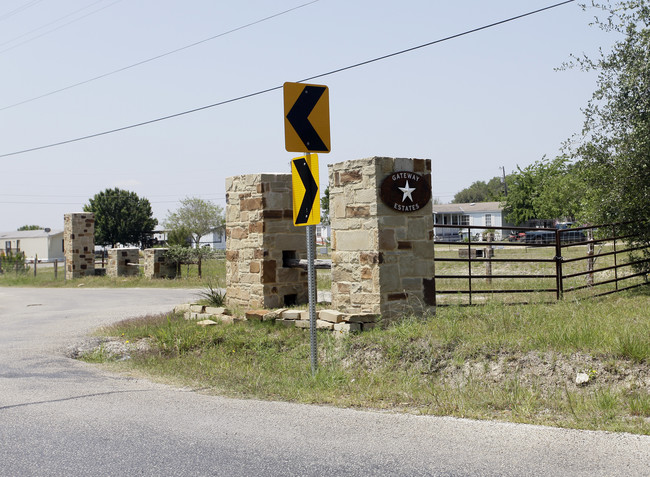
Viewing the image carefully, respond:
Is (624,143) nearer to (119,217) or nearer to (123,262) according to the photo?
(123,262)

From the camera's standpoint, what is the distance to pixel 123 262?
27.3 m

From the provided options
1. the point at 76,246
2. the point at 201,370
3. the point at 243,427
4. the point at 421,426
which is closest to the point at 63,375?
the point at 201,370

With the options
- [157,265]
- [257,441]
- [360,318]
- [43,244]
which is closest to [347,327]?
[360,318]

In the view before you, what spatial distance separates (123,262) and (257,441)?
24.0 metres

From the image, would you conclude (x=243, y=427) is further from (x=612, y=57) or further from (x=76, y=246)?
(x=76, y=246)

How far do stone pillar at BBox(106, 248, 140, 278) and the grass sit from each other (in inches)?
697

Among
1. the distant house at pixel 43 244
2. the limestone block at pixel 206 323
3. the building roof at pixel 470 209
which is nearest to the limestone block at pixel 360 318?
the limestone block at pixel 206 323

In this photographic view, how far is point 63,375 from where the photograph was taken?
319 inches

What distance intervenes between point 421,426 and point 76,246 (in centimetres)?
2604

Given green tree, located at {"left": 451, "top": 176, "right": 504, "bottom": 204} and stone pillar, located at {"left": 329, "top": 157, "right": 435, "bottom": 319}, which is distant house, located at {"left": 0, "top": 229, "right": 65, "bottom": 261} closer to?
stone pillar, located at {"left": 329, "top": 157, "right": 435, "bottom": 319}

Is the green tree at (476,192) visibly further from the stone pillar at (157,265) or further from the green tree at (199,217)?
the stone pillar at (157,265)

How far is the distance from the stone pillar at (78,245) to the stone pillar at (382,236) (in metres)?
21.5

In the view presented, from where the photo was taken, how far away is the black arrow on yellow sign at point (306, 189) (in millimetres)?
7000

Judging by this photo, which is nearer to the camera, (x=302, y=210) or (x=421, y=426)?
(x=421, y=426)
